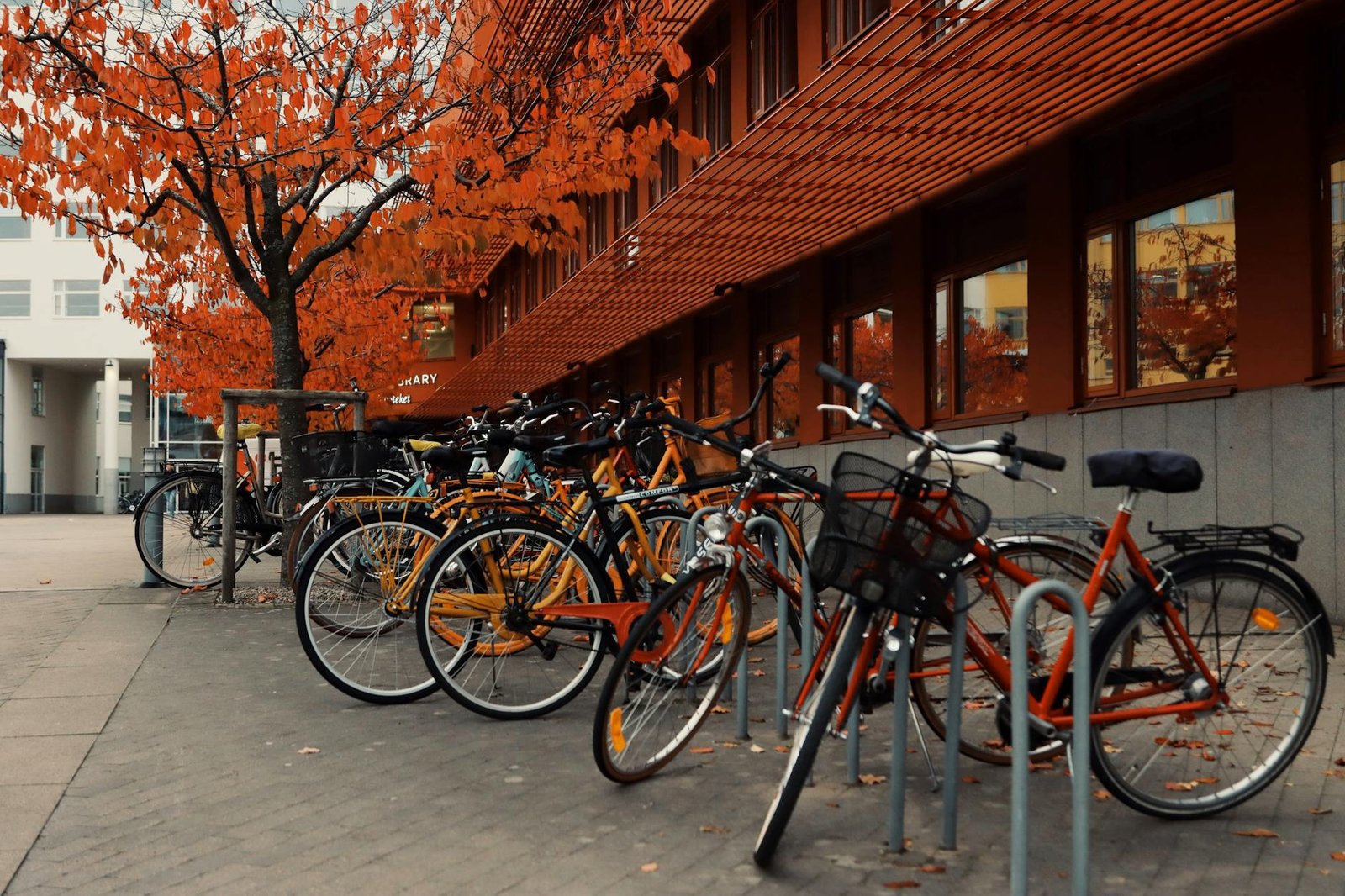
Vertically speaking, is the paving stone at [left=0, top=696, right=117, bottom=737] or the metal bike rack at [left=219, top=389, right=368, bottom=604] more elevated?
the metal bike rack at [left=219, top=389, right=368, bottom=604]

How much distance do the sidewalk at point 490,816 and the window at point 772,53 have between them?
34.4 feet

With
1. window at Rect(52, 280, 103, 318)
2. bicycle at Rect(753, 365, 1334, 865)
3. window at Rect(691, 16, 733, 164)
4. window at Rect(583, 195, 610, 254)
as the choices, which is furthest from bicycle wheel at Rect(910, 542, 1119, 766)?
window at Rect(52, 280, 103, 318)

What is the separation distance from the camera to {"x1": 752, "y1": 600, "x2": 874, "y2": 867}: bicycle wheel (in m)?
3.42

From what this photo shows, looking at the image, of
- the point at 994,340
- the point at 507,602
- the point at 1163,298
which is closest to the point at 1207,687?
the point at 507,602

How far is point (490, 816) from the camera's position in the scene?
4.11m

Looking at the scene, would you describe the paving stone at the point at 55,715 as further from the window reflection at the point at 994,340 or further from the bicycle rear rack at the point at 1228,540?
the window reflection at the point at 994,340

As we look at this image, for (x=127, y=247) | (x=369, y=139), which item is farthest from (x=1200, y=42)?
(x=127, y=247)

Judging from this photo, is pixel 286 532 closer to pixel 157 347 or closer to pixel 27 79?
pixel 27 79

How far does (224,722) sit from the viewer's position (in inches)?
218

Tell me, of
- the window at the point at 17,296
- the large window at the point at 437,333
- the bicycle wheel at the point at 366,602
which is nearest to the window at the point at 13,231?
the window at the point at 17,296

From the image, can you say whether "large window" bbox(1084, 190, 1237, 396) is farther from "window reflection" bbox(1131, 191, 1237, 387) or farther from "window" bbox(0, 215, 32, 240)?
"window" bbox(0, 215, 32, 240)

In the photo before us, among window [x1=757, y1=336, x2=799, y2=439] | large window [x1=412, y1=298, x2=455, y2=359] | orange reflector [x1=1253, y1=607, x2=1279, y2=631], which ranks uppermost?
large window [x1=412, y1=298, x2=455, y2=359]

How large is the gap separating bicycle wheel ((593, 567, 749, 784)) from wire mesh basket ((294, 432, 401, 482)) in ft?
13.9

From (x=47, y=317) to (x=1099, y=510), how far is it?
1949 inches
